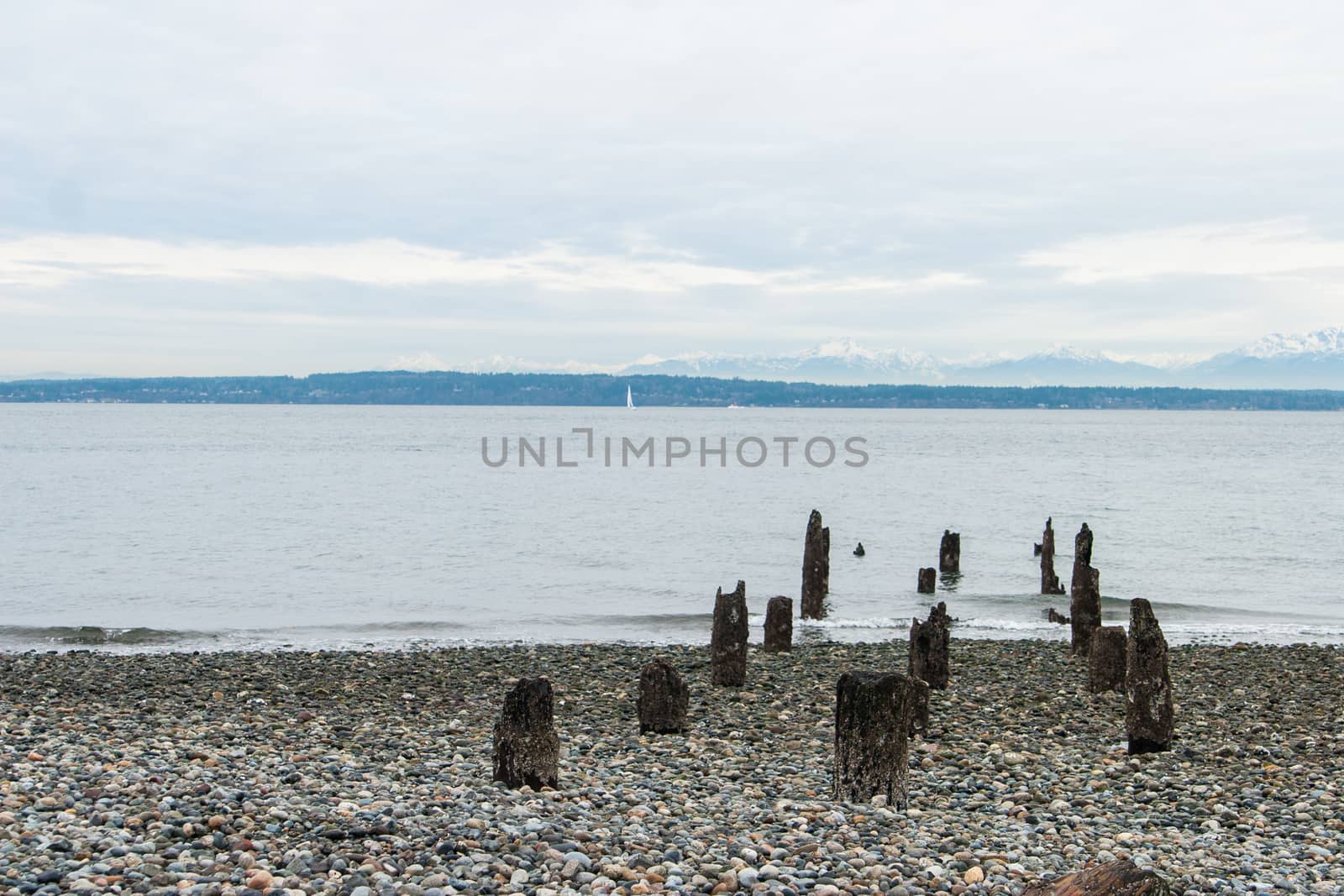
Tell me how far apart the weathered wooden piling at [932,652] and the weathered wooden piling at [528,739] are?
7319 millimetres

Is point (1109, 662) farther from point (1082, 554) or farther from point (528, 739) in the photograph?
point (528, 739)

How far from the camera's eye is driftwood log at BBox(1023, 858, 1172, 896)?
556 cm

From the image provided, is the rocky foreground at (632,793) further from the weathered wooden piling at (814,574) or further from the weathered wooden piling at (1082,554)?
the weathered wooden piling at (814,574)

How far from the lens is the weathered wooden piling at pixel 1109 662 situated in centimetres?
1650

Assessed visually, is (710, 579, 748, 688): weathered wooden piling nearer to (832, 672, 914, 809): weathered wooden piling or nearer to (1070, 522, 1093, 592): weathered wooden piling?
(832, 672, 914, 809): weathered wooden piling

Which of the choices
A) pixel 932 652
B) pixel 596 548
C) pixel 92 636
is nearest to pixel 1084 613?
pixel 932 652

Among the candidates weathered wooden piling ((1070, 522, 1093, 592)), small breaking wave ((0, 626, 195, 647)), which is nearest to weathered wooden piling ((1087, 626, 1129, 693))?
weathered wooden piling ((1070, 522, 1093, 592))

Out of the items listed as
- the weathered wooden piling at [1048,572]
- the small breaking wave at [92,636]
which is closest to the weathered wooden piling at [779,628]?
the small breaking wave at [92,636]

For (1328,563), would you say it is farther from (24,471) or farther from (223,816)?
(24,471)

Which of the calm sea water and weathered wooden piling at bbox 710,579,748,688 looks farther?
the calm sea water

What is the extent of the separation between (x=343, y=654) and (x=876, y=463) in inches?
A: 3467

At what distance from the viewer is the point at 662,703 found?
13922mm

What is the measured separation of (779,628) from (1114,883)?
16.0 meters

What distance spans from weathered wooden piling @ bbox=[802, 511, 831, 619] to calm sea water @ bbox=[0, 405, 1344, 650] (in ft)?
3.23
